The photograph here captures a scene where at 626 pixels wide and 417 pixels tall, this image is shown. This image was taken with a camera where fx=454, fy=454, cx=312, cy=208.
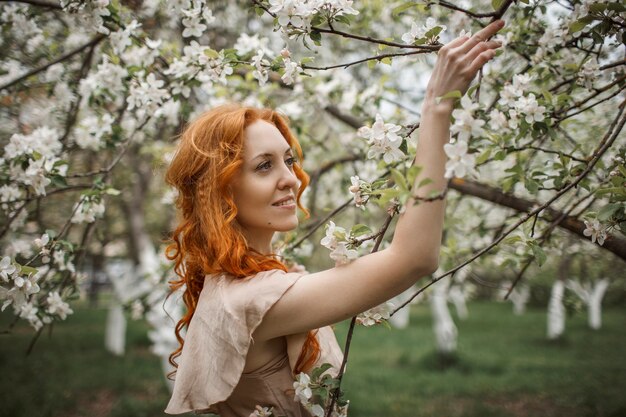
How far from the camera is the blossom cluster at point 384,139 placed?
1246mm

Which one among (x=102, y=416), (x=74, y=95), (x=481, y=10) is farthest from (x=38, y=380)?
(x=481, y=10)

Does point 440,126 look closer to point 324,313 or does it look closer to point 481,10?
point 324,313

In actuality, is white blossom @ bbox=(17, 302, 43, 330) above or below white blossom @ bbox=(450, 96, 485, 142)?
below

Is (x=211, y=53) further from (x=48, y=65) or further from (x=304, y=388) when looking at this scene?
(x=304, y=388)

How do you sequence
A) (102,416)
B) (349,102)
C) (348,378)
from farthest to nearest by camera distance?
(348,378) → (102,416) → (349,102)

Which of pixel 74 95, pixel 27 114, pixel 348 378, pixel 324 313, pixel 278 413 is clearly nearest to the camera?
pixel 324 313

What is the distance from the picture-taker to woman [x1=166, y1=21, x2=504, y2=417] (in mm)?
1037

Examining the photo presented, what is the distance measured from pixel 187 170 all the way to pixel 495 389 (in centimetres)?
607

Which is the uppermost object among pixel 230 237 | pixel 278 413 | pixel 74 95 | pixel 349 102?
pixel 349 102

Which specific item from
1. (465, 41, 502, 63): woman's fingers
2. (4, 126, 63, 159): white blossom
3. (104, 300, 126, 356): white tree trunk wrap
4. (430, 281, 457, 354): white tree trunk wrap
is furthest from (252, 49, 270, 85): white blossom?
(104, 300, 126, 356): white tree trunk wrap

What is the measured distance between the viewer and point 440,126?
1031 millimetres

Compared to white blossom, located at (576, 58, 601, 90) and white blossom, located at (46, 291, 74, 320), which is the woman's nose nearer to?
white blossom, located at (576, 58, 601, 90)

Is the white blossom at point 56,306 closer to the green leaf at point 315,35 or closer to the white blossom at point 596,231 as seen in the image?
the green leaf at point 315,35

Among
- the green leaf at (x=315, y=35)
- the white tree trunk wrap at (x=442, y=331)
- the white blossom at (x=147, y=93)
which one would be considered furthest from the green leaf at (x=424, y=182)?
the white tree trunk wrap at (x=442, y=331)
